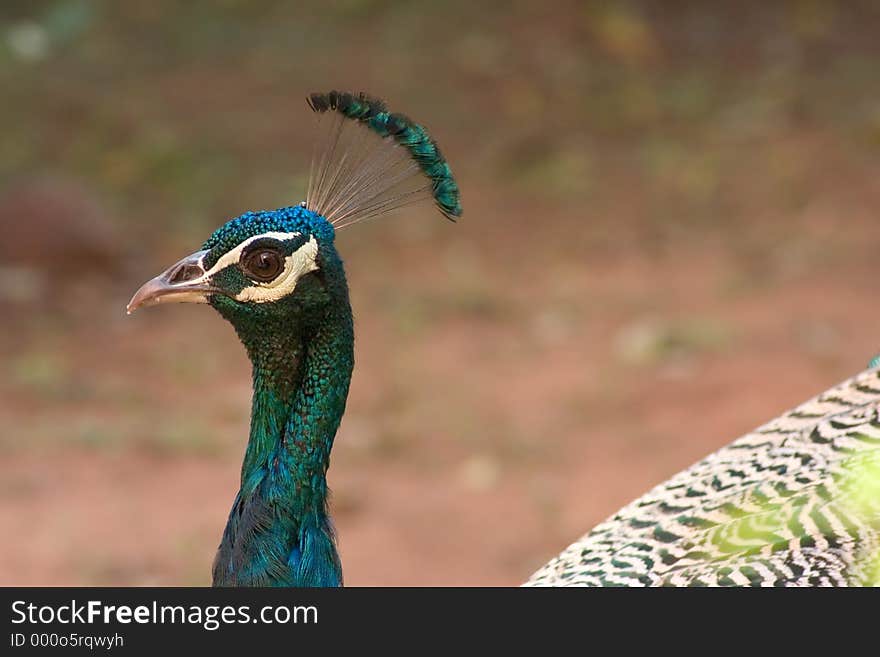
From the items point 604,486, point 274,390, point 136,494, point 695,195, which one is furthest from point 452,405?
point 274,390

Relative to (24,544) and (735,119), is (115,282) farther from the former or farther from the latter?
(735,119)

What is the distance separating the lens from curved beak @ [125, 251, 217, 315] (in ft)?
6.88

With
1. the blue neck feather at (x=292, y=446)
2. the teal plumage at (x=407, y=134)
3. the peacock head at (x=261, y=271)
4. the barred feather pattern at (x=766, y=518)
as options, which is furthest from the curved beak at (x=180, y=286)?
the barred feather pattern at (x=766, y=518)

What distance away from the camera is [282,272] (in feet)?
6.89

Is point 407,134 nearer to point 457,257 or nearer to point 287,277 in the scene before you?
point 287,277

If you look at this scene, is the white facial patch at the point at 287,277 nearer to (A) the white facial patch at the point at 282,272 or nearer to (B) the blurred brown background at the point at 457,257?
(A) the white facial patch at the point at 282,272

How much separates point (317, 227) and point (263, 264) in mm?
111

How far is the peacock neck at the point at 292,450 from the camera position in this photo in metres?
2.15

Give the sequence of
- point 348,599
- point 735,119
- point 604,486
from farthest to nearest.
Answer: point 735,119 < point 604,486 < point 348,599

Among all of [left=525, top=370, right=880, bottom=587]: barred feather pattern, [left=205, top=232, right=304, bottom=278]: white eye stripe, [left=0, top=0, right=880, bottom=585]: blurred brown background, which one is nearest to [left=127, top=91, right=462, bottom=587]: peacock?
[left=205, top=232, right=304, bottom=278]: white eye stripe

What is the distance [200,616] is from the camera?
6.72ft

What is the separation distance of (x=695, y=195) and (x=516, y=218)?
35.1 inches

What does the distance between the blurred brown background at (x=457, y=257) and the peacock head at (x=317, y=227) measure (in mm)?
1831

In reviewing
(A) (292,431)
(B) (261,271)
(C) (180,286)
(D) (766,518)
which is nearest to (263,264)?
(B) (261,271)
